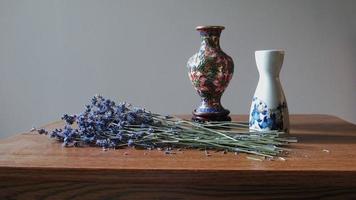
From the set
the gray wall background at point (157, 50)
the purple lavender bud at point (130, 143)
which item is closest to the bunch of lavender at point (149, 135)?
the purple lavender bud at point (130, 143)

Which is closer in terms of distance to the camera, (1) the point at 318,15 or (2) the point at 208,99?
(2) the point at 208,99

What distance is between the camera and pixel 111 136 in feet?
2.43

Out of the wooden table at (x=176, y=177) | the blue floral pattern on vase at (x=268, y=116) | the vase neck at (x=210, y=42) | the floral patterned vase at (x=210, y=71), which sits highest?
the vase neck at (x=210, y=42)

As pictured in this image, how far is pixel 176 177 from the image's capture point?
0.57m

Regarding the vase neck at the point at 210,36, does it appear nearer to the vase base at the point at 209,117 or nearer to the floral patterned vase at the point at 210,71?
the floral patterned vase at the point at 210,71

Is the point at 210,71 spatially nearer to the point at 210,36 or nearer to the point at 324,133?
the point at 210,36

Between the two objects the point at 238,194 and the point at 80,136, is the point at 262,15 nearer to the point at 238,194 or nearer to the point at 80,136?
the point at 80,136

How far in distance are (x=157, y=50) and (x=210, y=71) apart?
68 centimetres

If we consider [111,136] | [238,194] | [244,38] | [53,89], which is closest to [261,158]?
[238,194]

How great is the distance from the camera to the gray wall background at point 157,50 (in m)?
1.55

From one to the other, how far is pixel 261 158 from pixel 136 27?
103cm

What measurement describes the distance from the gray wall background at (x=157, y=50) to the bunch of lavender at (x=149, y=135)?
75 centimetres

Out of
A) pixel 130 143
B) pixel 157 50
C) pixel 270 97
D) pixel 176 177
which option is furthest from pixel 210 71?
pixel 157 50

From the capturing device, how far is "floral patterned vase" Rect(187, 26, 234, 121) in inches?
36.0
